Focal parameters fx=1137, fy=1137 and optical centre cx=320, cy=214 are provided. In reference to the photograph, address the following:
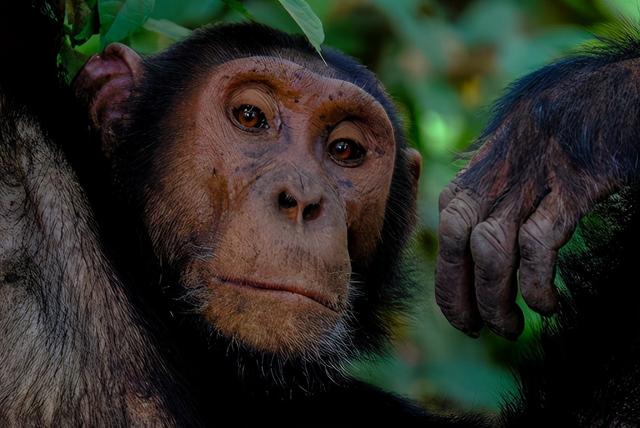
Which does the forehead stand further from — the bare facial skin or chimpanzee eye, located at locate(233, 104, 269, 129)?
chimpanzee eye, located at locate(233, 104, 269, 129)

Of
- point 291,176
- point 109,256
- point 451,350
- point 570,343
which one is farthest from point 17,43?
point 451,350

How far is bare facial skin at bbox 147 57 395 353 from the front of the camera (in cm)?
374

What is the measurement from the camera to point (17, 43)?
3.44 metres

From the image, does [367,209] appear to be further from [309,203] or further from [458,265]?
[458,265]

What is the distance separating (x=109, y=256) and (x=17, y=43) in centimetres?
73

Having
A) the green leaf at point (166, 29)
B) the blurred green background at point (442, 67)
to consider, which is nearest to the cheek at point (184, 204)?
the green leaf at point (166, 29)

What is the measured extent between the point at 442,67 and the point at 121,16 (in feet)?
16.3

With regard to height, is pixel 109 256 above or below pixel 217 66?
Answer: below

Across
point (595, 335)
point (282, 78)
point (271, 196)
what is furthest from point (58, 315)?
point (595, 335)

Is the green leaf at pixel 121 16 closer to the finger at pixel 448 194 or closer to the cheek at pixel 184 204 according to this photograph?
the cheek at pixel 184 204

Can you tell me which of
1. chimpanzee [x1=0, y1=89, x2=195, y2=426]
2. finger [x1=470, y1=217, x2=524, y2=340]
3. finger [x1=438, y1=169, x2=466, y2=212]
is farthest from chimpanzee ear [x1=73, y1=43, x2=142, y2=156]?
finger [x1=470, y1=217, x2=524, y2=340]

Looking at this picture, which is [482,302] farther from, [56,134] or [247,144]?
[56,134]

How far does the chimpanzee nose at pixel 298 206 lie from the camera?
379 cm

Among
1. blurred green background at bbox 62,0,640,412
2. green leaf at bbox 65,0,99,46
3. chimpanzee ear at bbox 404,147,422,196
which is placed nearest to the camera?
green leaf at bbox 65,0,99,46
